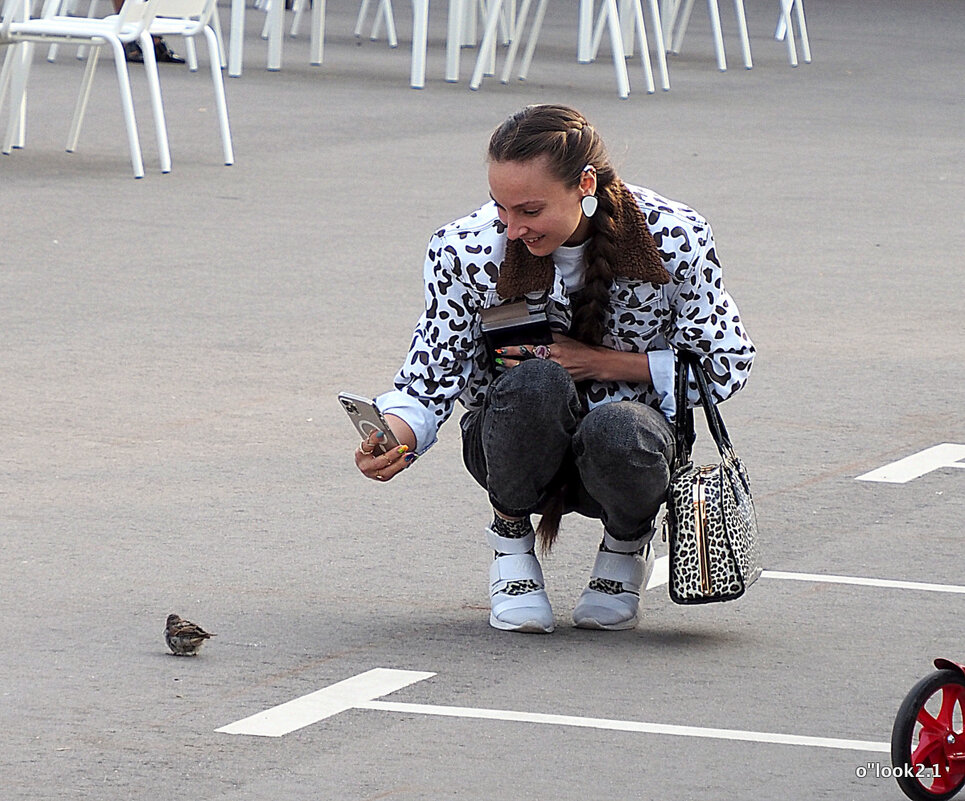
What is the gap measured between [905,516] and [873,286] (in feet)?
10.8

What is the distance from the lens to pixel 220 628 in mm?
3867

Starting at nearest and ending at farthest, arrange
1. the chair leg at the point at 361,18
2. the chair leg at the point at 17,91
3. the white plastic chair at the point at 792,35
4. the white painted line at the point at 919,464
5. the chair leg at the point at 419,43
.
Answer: the white painted line at the point at 919,464 < the chair leg at the point at 17,91 < the chair leg at the point at 419,43 < the white plastic chair at the point at 792,35 < the chair leg at the point at 361,18

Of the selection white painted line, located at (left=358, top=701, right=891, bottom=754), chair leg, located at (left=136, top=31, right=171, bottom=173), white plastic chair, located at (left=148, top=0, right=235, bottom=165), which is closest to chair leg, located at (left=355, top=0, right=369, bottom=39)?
white plastic chair, located at (left=148, top=0, right=235, bottom=165)

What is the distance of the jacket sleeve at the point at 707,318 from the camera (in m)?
3.88

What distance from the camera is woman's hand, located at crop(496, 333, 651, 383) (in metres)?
3.90

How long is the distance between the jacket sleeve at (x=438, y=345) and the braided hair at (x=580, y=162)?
208 millimetres

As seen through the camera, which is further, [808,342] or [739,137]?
[739,137]

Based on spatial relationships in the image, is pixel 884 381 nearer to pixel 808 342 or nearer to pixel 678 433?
pixel 808 342

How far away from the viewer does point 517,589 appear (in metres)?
3.92

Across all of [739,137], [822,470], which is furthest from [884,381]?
[739,137]

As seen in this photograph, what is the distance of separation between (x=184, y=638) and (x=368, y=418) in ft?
1.63

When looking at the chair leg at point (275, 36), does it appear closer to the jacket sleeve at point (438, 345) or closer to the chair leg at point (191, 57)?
Result: the chair leg at point (191, 57)

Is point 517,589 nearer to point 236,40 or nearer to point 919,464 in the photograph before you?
point 919,464

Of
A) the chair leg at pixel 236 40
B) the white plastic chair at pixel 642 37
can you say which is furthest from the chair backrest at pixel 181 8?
the white plastic chair at pixel 642 37
